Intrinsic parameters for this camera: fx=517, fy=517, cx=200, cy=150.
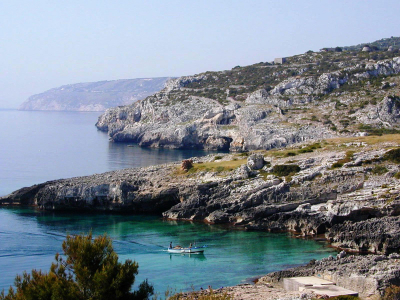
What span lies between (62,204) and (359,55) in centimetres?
10660

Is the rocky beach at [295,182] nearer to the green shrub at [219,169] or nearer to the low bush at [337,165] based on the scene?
the low bush at [337,165]

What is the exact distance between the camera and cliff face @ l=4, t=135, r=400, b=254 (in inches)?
1748

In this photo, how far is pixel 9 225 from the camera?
48.8 m

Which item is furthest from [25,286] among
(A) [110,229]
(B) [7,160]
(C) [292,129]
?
(C) [292,129]

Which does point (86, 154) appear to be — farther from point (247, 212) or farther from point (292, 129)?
point (247, 212)

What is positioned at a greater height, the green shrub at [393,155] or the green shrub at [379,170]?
the green shrub at [393,155]

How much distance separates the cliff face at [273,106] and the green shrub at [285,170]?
47196 millimetres

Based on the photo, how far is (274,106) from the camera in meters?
117

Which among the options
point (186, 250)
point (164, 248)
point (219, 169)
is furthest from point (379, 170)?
point (164, 248)

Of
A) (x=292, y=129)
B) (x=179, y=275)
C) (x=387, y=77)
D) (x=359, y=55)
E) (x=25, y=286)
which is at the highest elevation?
(x=359, y=55)

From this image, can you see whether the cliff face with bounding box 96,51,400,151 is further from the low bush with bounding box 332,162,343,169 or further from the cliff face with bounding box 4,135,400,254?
the low bush with bounding box 332,162,343,169

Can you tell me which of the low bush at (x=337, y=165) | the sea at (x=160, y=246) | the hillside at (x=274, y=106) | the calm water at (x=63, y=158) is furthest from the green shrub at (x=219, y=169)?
the hillside at (x=274, y=106)

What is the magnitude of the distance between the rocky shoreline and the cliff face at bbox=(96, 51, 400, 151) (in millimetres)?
41124

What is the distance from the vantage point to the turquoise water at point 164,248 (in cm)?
3512
